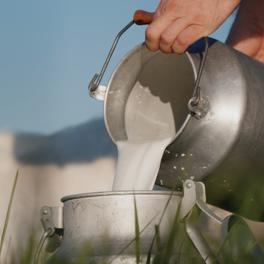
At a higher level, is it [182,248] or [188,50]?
[188,50]

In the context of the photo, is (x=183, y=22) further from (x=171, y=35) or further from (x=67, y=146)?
(x=67, y=146)

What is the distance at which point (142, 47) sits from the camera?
73.1 inches

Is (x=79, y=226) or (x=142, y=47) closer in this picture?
(x=79, y=226)

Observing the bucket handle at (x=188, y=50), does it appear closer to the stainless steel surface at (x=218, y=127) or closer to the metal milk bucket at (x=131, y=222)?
the stainless steel surface at (x=218, y=127)

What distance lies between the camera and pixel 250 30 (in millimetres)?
2330

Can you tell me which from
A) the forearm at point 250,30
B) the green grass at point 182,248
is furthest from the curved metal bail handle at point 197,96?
the forearm at point 250,30

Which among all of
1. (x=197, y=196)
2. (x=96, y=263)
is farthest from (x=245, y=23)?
(x=96, y=263)

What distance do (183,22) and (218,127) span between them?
213mm

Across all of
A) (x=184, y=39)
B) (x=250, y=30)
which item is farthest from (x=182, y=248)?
(x=250, y=30)

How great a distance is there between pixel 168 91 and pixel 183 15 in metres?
0.30

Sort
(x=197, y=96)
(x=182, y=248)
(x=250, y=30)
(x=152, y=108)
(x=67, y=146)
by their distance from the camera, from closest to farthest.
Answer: (x=182, y=248) → (x=197, y=96) → (x=152, y=108) → (x=250, y=30) → (x=67, y=146)

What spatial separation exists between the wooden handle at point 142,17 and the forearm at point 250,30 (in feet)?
1.83

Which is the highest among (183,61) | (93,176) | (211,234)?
(183,61)

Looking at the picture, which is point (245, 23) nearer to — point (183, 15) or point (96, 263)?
point (183, 15)
